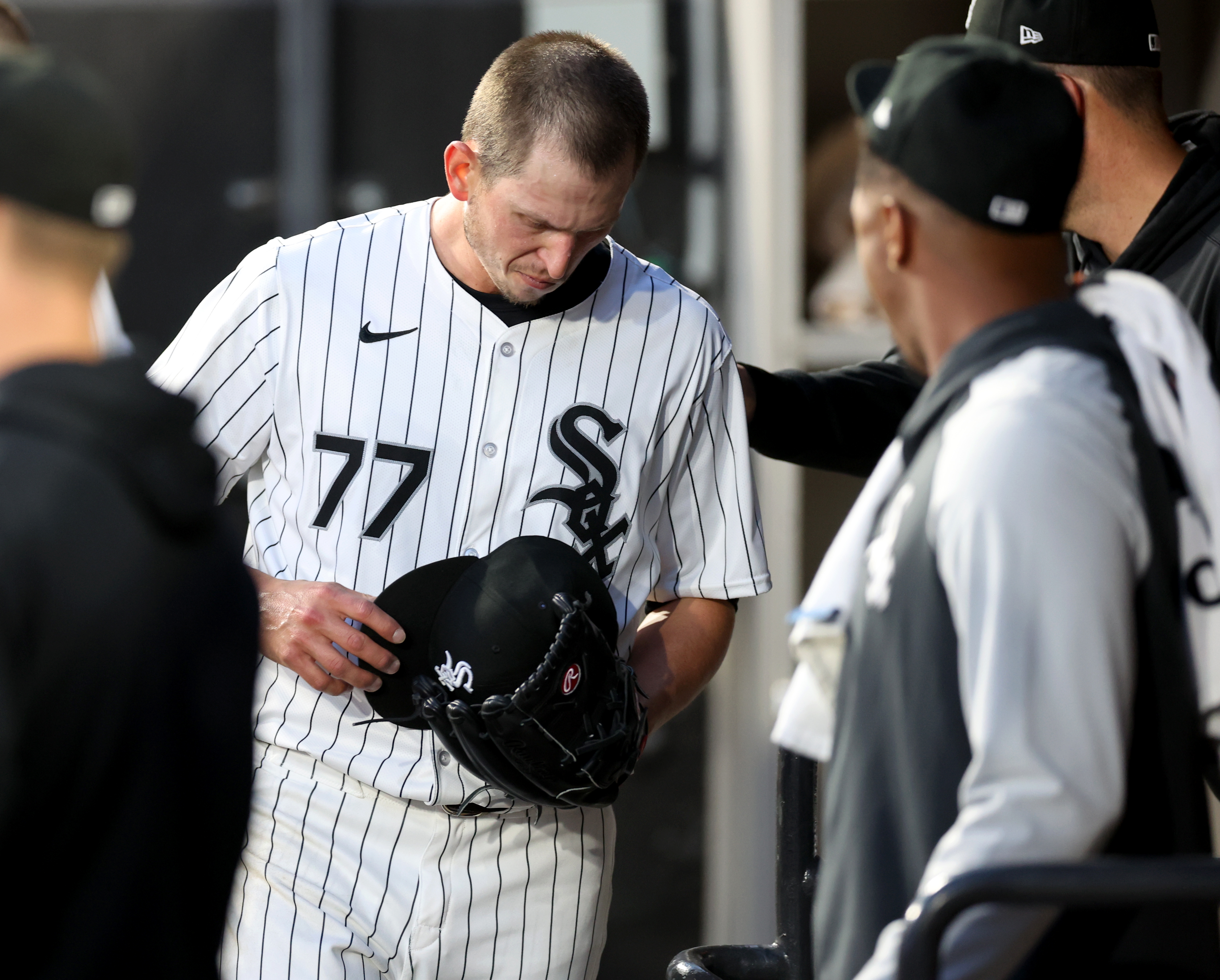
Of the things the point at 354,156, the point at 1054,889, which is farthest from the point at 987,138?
the point at 354,156

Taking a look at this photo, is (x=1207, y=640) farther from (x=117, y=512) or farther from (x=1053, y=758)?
(x=117, y=512)

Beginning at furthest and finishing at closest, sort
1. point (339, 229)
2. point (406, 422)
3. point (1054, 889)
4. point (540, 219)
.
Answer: point (339, 229), point (406, 422), point (540, 219), point (1054, 889)

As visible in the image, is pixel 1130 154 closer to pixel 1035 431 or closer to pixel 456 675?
pixel 1035 431

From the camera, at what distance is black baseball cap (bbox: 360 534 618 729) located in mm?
1646

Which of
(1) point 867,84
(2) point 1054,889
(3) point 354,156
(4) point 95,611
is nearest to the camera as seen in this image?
(4) point 95,611

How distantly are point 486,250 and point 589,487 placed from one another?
31 centimetres

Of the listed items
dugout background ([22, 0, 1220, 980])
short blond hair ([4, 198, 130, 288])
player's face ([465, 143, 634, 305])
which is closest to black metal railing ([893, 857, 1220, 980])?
short blond hair ([4, 198, 130, 288])

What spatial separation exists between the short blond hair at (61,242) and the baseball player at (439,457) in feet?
2.44

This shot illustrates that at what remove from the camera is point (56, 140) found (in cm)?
99

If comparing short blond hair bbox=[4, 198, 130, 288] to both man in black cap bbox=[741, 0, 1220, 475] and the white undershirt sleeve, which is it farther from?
man in black cap bbox=[741, 0, 1220, 475]

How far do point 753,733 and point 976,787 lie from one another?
7.98 ft

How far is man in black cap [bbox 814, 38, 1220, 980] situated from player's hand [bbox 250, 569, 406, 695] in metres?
0.65

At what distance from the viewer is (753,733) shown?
3.49 meters

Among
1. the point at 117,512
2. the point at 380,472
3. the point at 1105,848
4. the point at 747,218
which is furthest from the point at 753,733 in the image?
the point at 117,512
